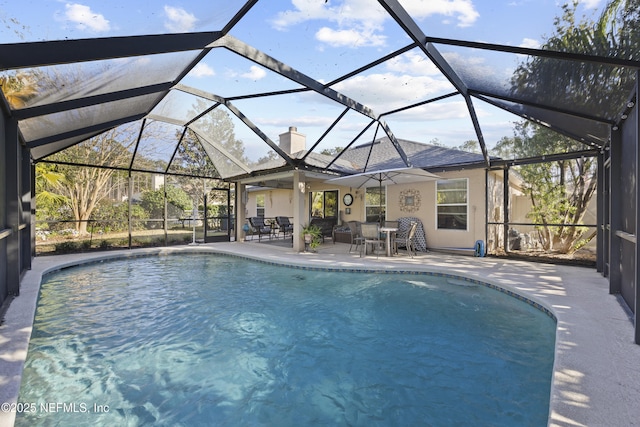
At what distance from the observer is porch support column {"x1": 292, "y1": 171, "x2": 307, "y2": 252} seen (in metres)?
10.2

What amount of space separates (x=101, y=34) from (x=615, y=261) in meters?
7.72

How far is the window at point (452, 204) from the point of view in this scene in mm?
9633

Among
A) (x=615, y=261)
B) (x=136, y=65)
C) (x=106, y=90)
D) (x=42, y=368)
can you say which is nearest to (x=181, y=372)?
(x=42, y=368)

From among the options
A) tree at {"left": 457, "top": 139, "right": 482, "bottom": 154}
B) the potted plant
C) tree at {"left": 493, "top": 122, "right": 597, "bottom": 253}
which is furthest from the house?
tree at {"left": 493, "top": 122, "right": 597, "bottom": 253}

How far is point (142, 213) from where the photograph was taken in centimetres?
1516

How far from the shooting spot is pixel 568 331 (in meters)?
3.38

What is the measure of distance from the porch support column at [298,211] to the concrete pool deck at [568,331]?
6.35 ft

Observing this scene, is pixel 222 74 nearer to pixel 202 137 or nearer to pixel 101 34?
pixel 101 34

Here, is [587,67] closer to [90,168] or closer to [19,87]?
[19,87]

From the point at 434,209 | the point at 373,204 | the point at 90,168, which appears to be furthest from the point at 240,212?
the point at 434,209

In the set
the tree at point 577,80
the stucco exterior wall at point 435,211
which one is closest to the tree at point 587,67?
the tree at point 577,80

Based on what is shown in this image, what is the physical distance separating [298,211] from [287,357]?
707cm

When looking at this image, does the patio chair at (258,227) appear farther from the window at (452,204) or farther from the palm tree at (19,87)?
the palm tree at (19,87)

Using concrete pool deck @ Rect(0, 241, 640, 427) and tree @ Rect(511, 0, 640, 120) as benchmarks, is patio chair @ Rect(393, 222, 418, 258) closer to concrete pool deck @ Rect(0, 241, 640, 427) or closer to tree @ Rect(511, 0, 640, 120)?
concrete pool deck @ Rect(0, 241, 640, 427)
